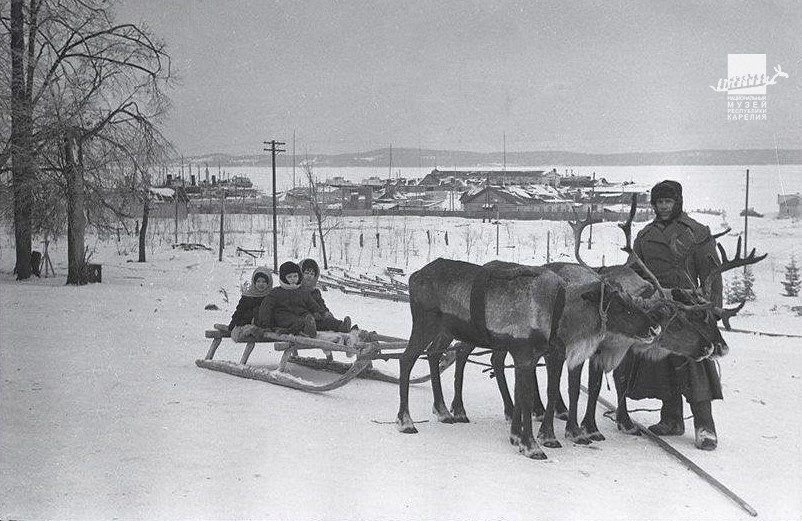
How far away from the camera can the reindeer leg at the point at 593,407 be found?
14.1 feet

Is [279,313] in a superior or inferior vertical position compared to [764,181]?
inferior

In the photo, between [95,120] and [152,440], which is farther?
[95,120]

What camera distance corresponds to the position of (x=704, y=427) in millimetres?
4211

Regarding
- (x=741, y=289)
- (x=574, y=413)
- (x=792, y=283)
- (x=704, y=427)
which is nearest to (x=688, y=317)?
(x=704, y=427)

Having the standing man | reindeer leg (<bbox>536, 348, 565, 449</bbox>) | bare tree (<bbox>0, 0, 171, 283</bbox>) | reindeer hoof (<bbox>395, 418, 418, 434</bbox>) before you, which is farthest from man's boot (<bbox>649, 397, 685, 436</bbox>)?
bare tree (<bbox>0, 0, 171, 283</bbox>)

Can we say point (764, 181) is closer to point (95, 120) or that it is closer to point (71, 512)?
point (95, 120)

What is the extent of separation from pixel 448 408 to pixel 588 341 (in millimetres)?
1200

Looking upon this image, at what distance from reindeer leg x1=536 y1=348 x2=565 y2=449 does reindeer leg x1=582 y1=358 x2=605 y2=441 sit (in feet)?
0.82

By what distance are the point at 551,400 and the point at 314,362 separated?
2.30 m

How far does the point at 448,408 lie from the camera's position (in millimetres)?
4949

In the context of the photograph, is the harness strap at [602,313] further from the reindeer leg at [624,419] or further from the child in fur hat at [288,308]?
the child in fur hat at [288,308]

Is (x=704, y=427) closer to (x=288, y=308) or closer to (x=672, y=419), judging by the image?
(x=672, y=419)

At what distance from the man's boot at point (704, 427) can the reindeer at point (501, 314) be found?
0.94m

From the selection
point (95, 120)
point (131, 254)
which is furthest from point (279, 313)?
point (131, 254)
